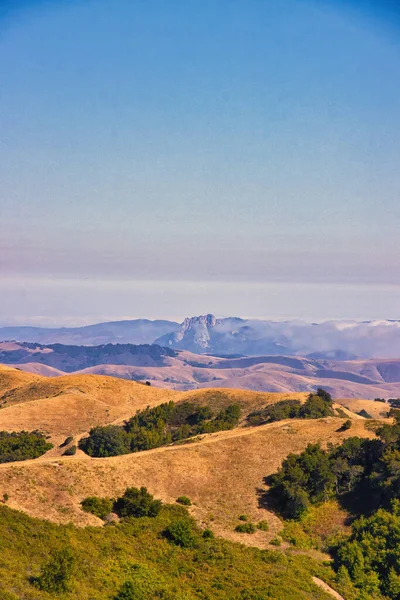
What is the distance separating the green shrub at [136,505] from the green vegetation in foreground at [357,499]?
15.3 metres

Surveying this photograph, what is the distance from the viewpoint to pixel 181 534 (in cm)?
5362

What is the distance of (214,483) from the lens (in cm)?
7075

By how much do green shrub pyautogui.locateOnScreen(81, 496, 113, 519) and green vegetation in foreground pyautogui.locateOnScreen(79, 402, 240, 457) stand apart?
125ft

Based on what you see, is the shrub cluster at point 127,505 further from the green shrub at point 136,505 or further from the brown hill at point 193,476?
the brown hill at point 193,476

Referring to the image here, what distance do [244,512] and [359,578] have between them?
16.9 metres

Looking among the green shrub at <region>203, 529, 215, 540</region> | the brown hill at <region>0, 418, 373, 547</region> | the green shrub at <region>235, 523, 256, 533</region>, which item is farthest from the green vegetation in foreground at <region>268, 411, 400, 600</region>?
the green shrub at <region>203, 529, 215, 540</region>

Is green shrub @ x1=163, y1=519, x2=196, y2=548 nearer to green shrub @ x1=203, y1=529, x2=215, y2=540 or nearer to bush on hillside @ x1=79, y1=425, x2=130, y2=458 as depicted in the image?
green shrub @ x1=203, y1=529, x2=215, y2=540

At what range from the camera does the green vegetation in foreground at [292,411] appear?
107875mm

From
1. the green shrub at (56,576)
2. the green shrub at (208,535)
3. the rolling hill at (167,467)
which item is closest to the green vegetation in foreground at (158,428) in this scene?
the rolling hill at (167,467)

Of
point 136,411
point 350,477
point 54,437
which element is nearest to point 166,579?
point 350,477

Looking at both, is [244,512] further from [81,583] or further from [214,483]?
[81,583]

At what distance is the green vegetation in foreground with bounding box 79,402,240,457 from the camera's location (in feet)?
321

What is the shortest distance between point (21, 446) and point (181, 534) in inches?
1986

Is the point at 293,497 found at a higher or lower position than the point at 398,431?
lower
